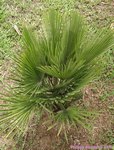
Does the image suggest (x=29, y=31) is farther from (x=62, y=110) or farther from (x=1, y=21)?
(x=1, y=21)

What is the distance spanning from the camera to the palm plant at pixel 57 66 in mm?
1792

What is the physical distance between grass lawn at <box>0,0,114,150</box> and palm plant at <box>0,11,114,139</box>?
170 millimetres

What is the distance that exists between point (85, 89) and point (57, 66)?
0.85 m

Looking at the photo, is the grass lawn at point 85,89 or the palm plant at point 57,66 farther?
the grass lawn at point 85,89

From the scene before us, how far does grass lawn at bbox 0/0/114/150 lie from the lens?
2.36 m

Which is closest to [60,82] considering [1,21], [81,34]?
[81,34]

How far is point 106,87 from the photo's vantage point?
261cm

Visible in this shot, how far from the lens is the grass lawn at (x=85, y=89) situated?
7.73 ft

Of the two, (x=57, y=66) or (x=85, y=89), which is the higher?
(x=57, y=66)

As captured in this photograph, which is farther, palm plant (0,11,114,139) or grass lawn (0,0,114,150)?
grass lawn (0,0,114,150)

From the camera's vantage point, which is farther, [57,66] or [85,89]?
[85,89]

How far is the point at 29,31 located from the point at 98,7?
1.59 metres

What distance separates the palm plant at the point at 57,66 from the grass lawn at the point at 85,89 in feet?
0.56

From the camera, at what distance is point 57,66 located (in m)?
1.79
